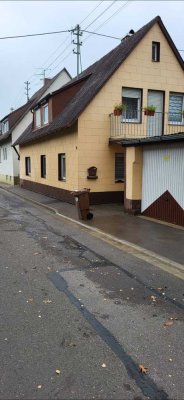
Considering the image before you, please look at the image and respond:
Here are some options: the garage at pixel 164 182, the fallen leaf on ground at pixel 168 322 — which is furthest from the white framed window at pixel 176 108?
the fallen leaf on ground at pixel 168 322

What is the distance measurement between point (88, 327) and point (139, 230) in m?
6.31

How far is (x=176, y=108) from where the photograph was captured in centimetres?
1822

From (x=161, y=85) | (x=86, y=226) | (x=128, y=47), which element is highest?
(x=128, y=47)

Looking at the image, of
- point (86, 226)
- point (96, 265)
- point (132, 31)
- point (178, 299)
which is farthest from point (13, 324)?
point (132, 31)

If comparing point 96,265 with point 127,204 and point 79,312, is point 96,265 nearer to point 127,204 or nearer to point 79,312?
point 79,312

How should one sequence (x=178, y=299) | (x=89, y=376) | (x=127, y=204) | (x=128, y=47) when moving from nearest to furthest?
(x=89, y=376), (x=178, y=299), (x=127, y=204), (x=128, y=47)

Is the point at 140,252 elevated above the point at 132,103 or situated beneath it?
situated beneath

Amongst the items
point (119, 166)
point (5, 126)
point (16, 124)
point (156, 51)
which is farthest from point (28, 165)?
point (156, 51)

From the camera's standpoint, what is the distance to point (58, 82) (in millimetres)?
29172

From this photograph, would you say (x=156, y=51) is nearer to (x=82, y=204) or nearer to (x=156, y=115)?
(x=156, y=115)

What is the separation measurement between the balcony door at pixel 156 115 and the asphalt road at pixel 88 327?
10598 millimetres

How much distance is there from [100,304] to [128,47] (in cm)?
1417

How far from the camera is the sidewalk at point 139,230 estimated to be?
8.50 m

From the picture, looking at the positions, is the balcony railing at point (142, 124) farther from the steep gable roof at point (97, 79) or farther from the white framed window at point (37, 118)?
the white framed window at point (37, 118)
